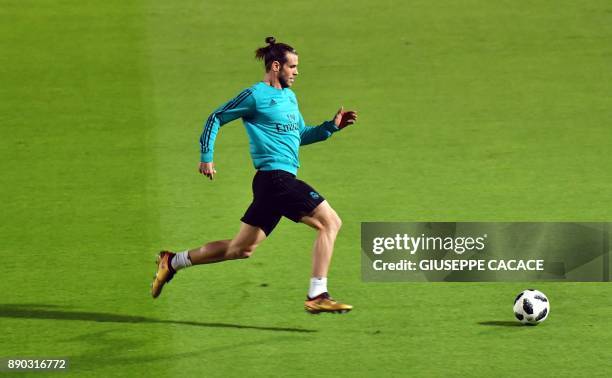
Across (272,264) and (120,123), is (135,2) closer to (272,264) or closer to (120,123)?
(120,123)

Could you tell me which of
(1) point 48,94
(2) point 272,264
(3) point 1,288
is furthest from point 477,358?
(1) point 48,94

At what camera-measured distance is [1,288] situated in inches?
489

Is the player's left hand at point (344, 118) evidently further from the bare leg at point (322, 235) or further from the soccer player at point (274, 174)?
the bare leg at point (322, 235)

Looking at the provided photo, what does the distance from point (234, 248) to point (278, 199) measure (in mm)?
540

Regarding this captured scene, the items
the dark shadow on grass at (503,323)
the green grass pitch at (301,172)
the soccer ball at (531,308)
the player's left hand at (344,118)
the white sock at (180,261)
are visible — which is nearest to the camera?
the green grass pitch at (301,172)

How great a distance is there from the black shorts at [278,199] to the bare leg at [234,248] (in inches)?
2.5

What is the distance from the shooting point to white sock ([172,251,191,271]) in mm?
11945

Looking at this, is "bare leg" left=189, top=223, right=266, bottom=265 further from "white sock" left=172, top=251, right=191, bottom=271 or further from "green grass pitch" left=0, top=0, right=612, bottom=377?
"green grass pitch" left=0, top=0, right=612, bottom=377

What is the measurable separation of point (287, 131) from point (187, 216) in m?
3.06

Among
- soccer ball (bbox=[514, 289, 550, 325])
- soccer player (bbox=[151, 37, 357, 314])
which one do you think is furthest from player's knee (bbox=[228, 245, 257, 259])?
soccer ball (bbox=[514, 289, 550, 325])

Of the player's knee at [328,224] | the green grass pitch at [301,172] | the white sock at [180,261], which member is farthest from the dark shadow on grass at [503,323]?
the white sock at [180,261]

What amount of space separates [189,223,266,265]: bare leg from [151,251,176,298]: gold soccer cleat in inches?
8.5

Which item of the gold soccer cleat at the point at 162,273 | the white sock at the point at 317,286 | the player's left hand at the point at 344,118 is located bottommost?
the white sock at the point at 317,286

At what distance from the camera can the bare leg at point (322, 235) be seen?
37.6 feet
